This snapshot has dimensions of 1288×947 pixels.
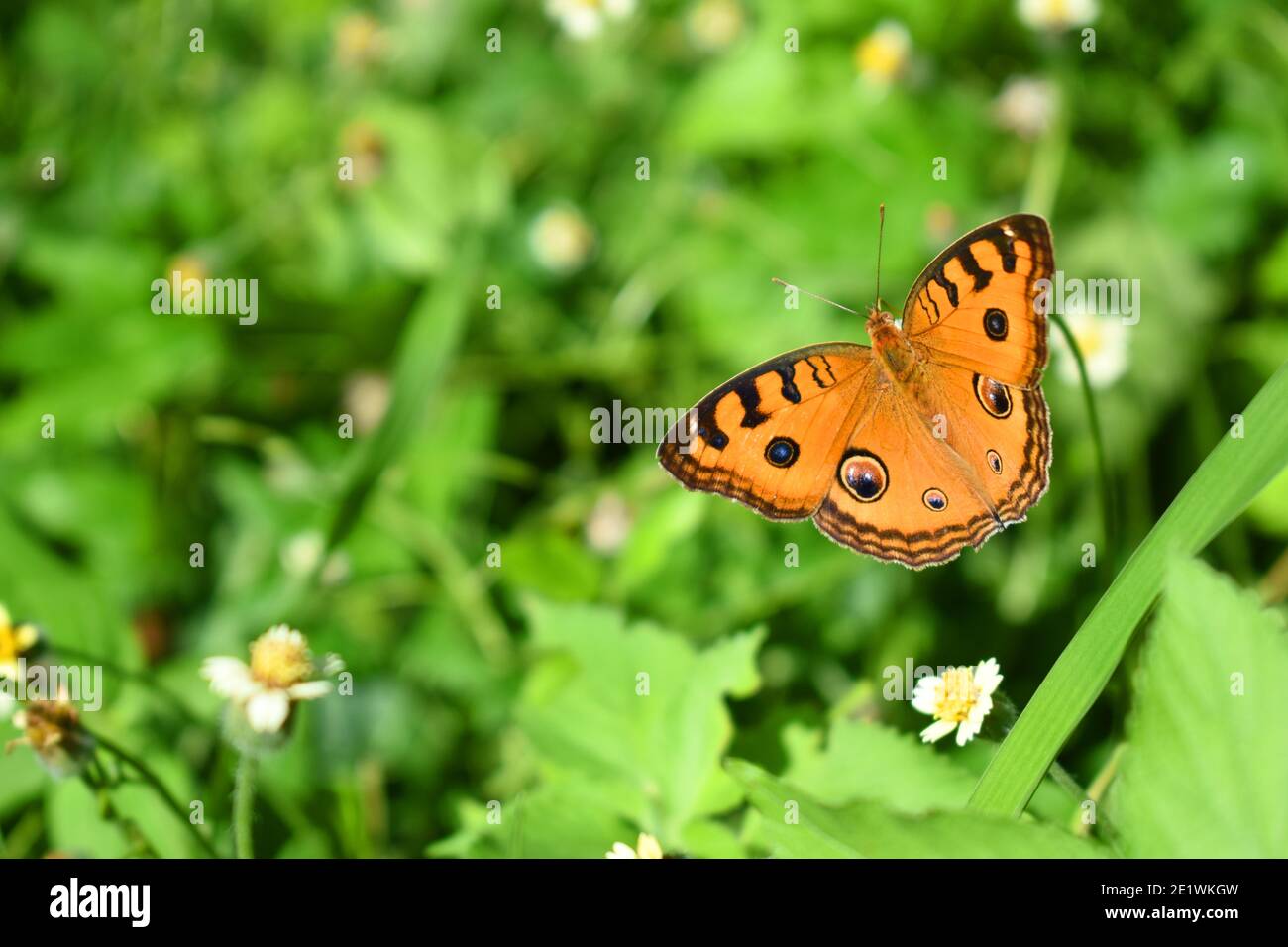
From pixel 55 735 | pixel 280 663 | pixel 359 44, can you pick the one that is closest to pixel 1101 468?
pixel 280 663

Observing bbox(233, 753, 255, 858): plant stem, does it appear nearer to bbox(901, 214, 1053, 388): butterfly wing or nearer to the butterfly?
the butterfly

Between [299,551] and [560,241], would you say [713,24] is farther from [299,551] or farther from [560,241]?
[299,551]

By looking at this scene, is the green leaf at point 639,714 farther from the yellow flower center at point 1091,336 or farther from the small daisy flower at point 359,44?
the small daisy flower at point 359,44

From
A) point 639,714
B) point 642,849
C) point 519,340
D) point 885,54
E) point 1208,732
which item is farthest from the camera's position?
point 519,340

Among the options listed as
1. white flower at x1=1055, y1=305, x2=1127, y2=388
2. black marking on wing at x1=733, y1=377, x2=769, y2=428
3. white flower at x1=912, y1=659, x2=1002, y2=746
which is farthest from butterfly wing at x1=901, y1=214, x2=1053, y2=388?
white flower at x1=1055, y1=305, x2=1127, y2=388

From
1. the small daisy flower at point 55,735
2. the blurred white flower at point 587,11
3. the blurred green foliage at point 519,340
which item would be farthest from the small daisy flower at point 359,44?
the small daisy flower at point 55,735
